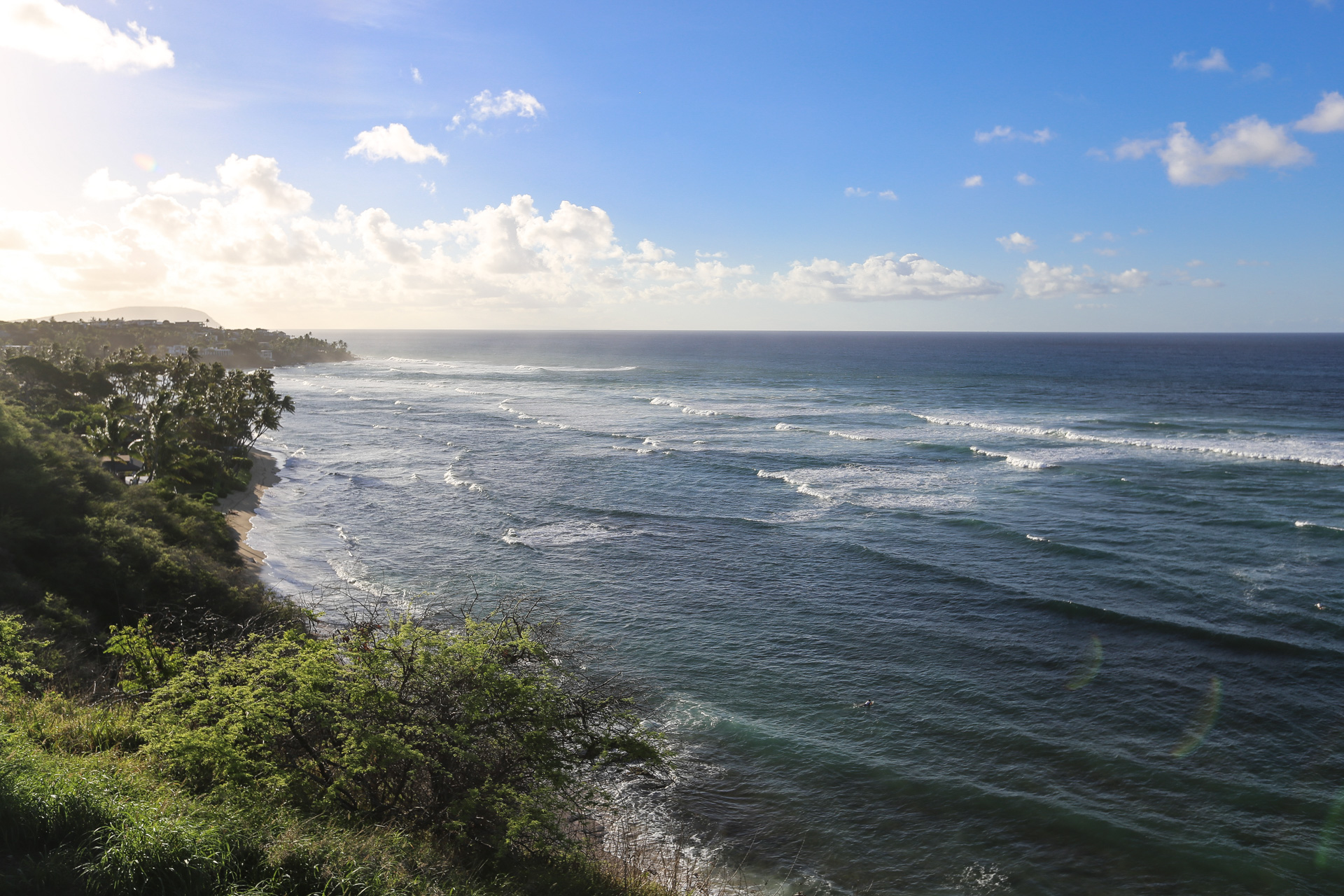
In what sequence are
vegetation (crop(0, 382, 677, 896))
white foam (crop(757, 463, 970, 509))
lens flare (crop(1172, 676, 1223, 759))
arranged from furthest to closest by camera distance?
1. white foam (crop(757, 463, 970, 509))
2. lens flare (crop(1172, 676, 1223, 759))
3. vegetation (crop(0, 382, 677, 896))

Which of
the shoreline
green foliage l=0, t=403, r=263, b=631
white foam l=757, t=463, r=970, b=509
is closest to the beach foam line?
white foam l=757, t=463, r=970, b=509

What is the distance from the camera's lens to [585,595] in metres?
35.4

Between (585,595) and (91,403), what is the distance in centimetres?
6044

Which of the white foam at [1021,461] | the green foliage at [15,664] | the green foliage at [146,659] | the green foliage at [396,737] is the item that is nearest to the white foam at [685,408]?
the white foam at [1021,461]

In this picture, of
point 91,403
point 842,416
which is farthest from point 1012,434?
point 91,403

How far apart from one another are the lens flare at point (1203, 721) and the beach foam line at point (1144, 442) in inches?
1802

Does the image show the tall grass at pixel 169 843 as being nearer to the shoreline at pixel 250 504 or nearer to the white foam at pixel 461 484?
the shoreline at pixel 250 504

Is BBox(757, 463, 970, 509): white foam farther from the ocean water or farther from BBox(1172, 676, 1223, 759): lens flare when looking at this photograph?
BBox(1172, 676, 1223, 759): lens flare

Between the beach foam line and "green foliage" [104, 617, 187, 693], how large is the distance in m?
73.4

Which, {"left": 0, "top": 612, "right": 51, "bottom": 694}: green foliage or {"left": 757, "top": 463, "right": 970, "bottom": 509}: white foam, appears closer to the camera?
{"left": 0, "top": 612, "right": 51, "bottom": 694}: green foliage

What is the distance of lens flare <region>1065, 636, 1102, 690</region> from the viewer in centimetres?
2680

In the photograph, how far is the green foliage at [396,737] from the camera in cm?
1355

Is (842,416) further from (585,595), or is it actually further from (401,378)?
(401,378)

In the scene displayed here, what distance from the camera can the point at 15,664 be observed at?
18391mm
